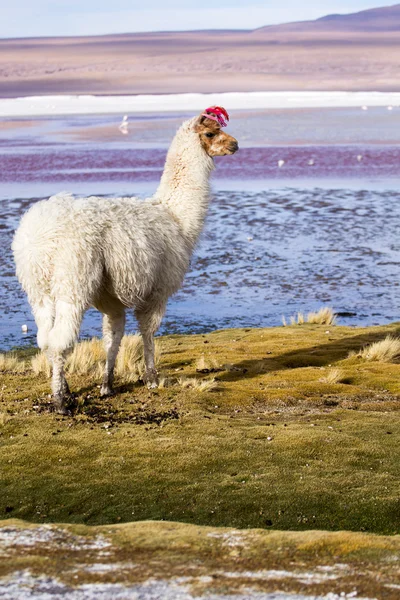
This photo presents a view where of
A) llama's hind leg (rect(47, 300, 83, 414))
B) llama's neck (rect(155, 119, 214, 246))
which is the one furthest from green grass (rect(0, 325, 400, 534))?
llama's neck (rect(155, 119, 214, 246))

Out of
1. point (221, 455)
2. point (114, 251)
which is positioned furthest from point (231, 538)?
point (114, 251)

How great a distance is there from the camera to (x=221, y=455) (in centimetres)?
738

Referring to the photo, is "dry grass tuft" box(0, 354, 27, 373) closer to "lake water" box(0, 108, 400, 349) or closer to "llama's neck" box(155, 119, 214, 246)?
"lake water" box(0, 108, 400, 349)

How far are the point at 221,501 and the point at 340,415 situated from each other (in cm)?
235

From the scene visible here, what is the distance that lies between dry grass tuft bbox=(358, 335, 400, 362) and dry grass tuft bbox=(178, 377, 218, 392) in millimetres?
2435

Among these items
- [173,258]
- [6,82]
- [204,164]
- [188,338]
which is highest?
[6,82]

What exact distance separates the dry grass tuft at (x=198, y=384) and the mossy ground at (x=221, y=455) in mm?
77

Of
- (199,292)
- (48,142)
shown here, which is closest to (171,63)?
(48,142)

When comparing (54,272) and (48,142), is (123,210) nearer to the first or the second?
(54,272)

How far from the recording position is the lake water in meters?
14.9

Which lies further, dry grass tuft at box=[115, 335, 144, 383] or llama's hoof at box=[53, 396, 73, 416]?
dry grass tuft at box=[115, 335, 144, 383]

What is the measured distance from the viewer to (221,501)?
6.57 metres

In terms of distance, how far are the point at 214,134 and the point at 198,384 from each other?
8.74ft

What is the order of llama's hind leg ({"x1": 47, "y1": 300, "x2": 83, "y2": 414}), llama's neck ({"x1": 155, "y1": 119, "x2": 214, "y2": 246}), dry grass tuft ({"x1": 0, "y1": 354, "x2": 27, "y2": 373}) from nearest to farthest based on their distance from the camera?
llama's hind leg ({"x1": 47, "y1": 300, "x2": 83, "y2": 414}), llama's neck ({"x1": 155, "y1": 119, "x2": 214, "y2": 246}), dry grass tuft ({"x1": 0, "y1": 354, "x2": 27, "y2": 373})
